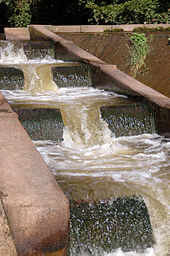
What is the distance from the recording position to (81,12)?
43.5ft

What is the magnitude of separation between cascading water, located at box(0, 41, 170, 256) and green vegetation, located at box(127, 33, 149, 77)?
1750 mm

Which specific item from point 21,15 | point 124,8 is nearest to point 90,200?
point 124,8

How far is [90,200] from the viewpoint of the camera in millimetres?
3201

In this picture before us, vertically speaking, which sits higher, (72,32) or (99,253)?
(72,32)

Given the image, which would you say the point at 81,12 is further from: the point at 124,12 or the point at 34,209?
the point at 34,209

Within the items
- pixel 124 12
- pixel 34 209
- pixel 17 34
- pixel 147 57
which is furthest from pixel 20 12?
pixel 34 209

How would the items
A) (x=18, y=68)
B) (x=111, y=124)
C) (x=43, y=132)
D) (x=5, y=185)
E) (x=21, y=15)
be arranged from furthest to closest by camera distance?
(x=21, y=15), (x=18, y=68), (x=111, y=124), (x=43, y=132), (x=5, y=185)

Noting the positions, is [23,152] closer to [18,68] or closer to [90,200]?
[90,200]

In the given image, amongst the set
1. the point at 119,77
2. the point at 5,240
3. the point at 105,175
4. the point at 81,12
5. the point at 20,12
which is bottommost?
the point at 105,175

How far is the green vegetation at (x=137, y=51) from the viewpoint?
7648 mm

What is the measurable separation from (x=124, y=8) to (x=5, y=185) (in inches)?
405

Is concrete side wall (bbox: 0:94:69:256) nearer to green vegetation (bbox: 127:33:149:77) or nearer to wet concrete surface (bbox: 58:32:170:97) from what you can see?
wet concrete surface (bbox: 58:32:170:97)

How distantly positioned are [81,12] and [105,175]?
10397 millimetres

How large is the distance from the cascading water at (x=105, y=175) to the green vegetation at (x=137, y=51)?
1.75 m
